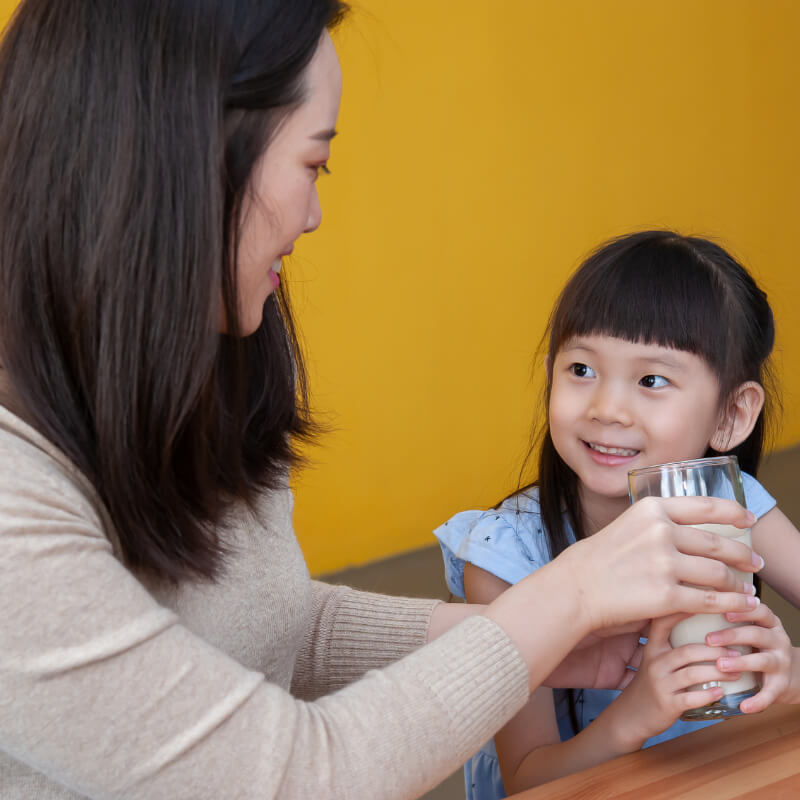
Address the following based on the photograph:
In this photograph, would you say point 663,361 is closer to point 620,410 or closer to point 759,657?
point 620,410

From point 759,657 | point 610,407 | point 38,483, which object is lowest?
point 759,657

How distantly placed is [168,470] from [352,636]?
357 millimetres

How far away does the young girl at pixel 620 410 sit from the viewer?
1.22 m

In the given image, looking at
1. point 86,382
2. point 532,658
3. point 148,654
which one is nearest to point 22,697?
point 148,654

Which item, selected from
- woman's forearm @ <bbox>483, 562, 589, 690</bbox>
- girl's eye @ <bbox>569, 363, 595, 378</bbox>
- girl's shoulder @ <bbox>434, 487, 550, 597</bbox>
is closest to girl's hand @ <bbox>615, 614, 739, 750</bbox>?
woman's forearm @ <bbox>483, 562, 589, 690</bbox>

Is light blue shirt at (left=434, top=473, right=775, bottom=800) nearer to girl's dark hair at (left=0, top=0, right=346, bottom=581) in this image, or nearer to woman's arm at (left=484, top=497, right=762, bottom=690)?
woman's arm at (left=484, top=497, right=762, bottom=690)

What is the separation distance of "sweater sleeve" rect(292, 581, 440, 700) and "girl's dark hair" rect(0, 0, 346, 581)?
1.11 ft

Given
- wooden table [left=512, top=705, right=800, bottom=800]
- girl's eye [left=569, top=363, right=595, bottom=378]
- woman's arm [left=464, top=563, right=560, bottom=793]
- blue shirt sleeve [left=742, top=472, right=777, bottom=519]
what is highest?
girl's eye [left=569, top=363, right=595, bottom=378]

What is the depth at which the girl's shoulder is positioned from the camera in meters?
1.24

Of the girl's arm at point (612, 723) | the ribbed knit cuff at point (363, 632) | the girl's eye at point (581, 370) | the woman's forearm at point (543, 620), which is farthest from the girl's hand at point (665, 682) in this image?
the girl's eye at point (581, 370)

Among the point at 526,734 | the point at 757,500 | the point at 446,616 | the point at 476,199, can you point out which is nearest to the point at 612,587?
the point at 446,616

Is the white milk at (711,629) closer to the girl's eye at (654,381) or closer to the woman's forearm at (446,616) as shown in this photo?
the woman's forearm at (446,616)

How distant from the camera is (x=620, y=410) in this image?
1204 millimetres

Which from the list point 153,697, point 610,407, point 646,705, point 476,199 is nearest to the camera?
point 153,697
